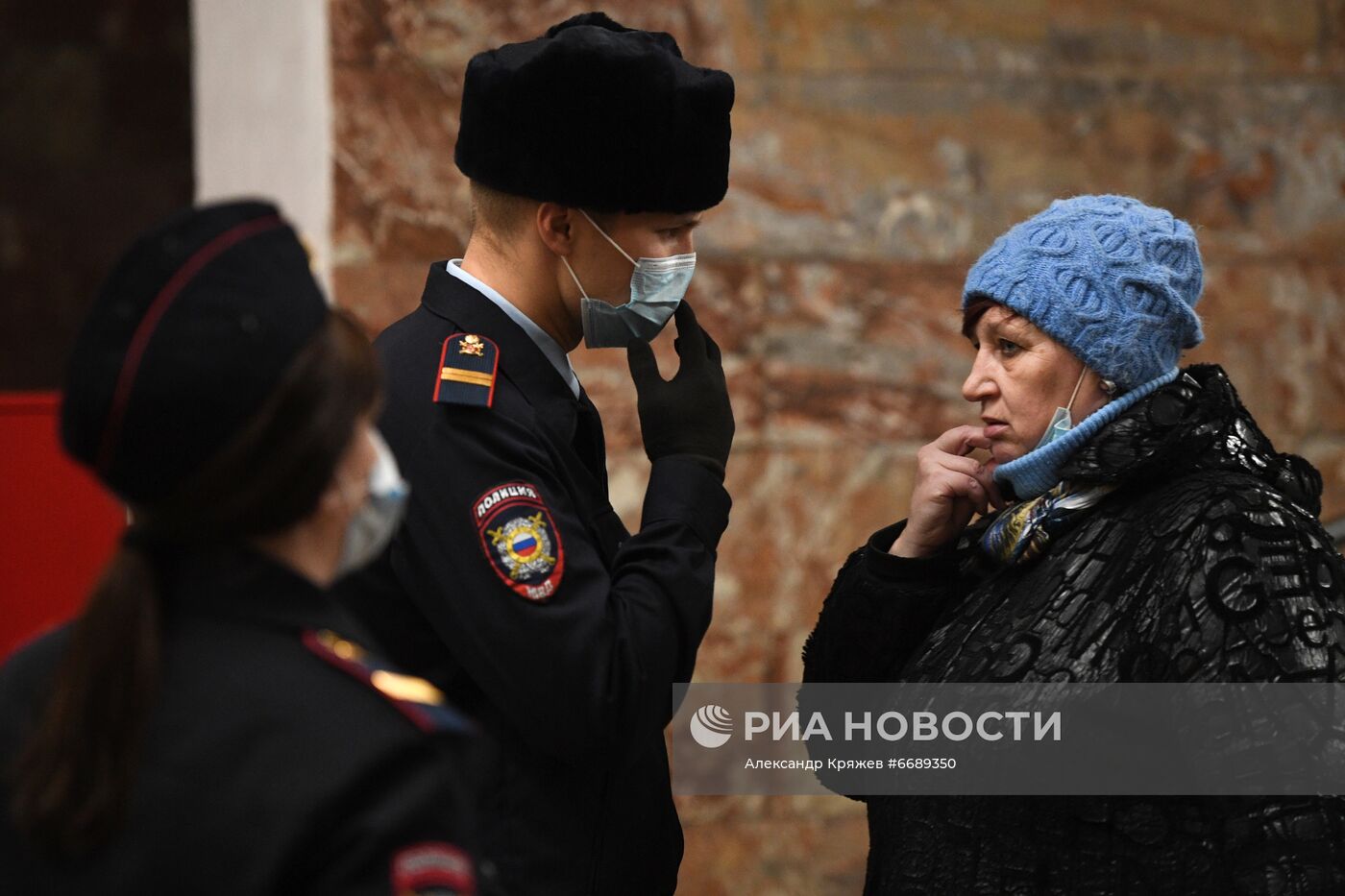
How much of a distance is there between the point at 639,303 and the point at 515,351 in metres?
0.21

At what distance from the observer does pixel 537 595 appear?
1.88 meters

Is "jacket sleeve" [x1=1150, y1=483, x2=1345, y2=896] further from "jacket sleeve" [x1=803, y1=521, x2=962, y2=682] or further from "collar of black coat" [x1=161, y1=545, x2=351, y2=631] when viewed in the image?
"collar of black coat" [x1=161, y1=545, x2=351, y2=631]

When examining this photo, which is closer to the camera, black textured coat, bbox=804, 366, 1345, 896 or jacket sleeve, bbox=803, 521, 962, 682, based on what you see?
black textured coat, bbox=804, 366, 1345, 896

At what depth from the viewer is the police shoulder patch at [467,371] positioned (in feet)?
6.48

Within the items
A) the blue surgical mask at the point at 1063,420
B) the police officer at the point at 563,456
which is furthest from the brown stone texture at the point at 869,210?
the blue surgical mask at the point at 1063,420

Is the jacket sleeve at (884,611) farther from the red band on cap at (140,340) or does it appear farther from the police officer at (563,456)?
the red band on cap at (140,340)

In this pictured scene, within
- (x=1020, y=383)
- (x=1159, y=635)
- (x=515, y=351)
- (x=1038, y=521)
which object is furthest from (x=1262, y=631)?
(x=515, y=351)

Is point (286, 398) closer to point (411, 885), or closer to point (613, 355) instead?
point (411, 885)

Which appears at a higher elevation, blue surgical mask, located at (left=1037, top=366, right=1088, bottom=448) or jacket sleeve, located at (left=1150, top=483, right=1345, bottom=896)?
blue surgical mask, located at (left=1037, top=366, right=1088, bottom=448)

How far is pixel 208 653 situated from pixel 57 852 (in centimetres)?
17

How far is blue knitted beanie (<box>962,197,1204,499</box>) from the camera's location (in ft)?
7.03

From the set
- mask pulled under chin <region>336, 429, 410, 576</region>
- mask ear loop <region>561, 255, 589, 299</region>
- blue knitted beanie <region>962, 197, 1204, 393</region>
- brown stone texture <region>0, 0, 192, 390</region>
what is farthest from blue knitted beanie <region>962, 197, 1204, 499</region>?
brown stone texture <region>0, 0, 192, 390</region>

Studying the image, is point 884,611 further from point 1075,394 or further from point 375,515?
point 375,515

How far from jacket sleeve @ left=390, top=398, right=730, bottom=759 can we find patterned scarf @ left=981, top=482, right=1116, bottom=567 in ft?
1.51
